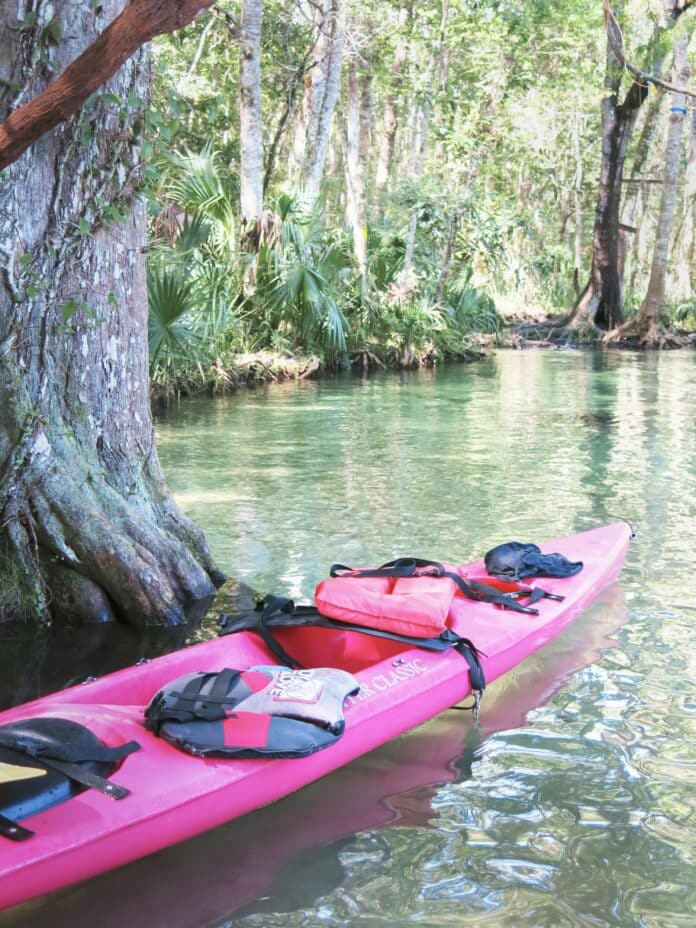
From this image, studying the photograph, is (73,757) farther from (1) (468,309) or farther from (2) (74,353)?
(1) (468,309)

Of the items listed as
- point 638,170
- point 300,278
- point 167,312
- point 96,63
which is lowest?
point 167,312

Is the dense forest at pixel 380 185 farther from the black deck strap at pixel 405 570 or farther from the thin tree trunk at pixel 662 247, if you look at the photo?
the black deck strap at pixel 405 570

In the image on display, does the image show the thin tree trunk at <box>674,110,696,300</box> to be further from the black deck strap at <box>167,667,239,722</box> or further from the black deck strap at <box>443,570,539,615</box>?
the black deck strap at <box>167,667,239,722</box>

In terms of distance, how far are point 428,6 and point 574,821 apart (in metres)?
21.7

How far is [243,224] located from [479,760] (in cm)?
1172

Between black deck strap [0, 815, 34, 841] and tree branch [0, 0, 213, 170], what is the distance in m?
2.28

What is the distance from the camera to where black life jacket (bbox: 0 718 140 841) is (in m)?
2.70

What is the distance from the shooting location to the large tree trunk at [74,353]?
4.70 meters

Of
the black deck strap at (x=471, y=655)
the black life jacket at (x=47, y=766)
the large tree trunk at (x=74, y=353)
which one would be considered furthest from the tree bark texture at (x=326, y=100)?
the black life jacket at (x=47, y=766)

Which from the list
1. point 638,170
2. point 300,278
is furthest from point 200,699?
point 638,170

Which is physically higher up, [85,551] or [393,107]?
[393,107]

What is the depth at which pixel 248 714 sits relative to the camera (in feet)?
10.5

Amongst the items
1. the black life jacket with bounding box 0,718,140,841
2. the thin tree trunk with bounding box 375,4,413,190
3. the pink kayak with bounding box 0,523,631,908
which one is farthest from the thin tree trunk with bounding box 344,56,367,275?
the black life jacket with bounding box 0,718,140,841

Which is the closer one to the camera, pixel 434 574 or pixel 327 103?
pixel 434 574
